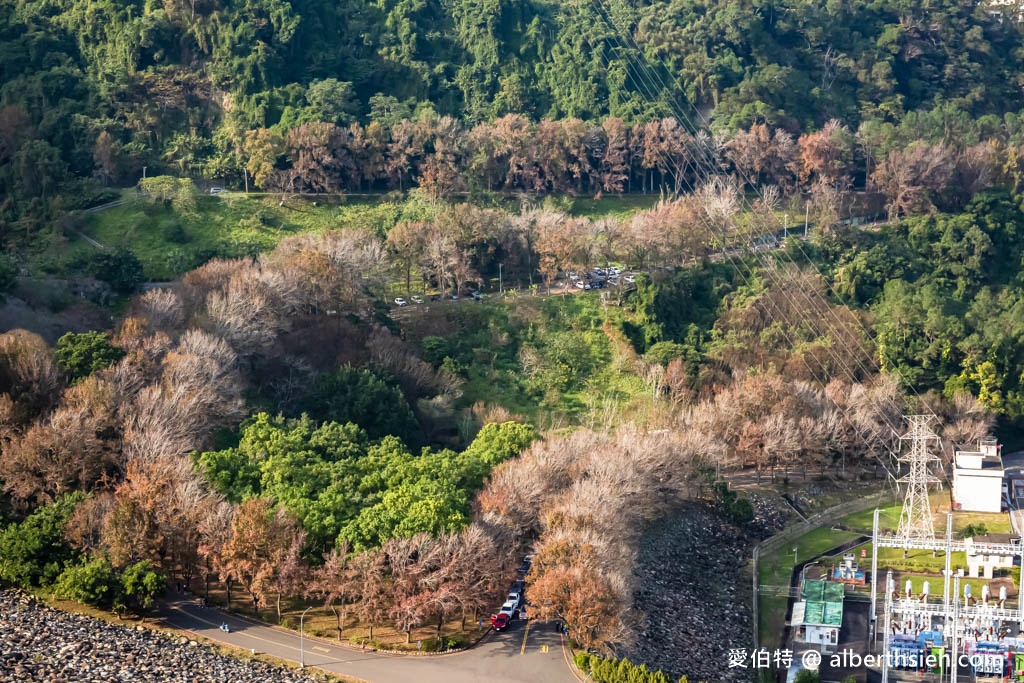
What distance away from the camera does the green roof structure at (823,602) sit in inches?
2180

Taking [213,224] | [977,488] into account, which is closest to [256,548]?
[213,224]

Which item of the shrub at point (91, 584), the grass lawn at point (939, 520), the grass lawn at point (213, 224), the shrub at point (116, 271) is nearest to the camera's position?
the shrub at point (91, 584)

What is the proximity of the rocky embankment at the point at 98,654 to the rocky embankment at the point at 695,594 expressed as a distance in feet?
42.1

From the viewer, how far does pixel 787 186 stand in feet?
300

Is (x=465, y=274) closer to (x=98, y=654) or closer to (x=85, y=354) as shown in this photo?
(x=85, y=354)

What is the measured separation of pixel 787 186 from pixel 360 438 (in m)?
40.2

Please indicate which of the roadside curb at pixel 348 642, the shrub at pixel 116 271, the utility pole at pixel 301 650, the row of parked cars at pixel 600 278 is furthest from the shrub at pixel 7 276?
the row of parked cars at pixel 600 278

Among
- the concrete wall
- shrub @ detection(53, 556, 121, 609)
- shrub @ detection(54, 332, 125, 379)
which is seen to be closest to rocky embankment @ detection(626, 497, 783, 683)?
the concrete wall

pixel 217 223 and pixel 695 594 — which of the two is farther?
pixel 217 223

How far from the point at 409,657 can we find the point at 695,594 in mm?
13124

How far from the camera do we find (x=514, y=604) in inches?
2036

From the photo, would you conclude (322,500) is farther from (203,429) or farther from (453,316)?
(453,316)

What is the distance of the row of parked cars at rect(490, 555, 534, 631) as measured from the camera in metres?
50.8

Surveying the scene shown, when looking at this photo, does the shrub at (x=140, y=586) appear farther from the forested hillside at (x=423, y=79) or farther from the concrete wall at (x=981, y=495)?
the concrete wall at (x=981, y=495)
